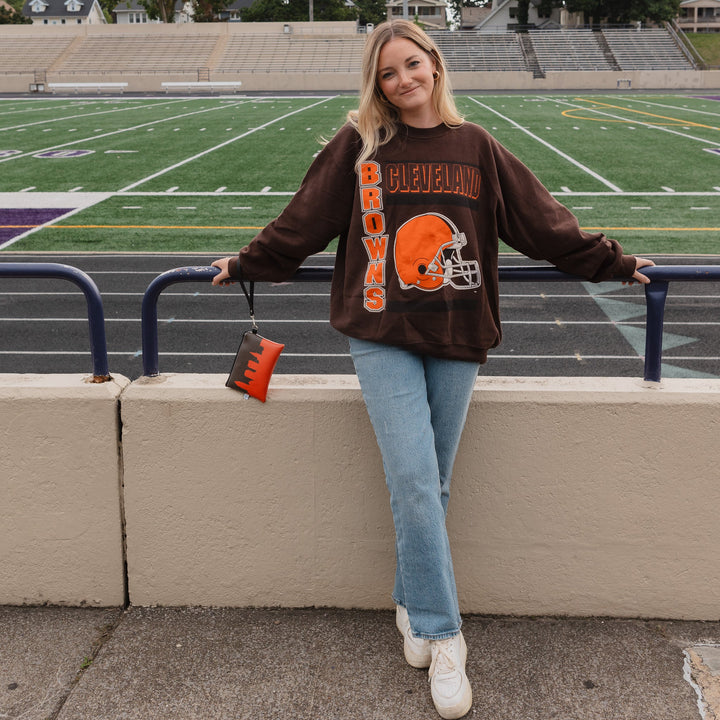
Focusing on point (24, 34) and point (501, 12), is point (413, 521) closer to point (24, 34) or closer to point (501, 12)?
point (24, 34)

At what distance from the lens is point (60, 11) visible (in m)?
114

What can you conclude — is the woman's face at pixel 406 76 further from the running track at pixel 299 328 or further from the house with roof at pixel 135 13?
the house with roof at pixel 135 13

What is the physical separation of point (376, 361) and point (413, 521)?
53 centimetres

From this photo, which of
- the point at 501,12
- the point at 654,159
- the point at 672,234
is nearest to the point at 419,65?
the point at 672,234

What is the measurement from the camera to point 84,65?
7800 centimetres

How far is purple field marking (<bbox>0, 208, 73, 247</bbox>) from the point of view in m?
16.8

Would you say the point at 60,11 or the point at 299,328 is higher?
the point at 60,11

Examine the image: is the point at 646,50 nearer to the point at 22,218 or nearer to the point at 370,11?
the point at 370,11

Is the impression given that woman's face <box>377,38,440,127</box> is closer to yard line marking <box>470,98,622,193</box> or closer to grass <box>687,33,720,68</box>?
yard line marking <box>470,98,622,193</box>

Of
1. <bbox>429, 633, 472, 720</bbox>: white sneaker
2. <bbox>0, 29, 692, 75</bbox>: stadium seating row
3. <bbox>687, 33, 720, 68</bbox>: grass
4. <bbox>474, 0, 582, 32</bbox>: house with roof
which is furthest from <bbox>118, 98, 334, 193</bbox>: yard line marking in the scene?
<bbox>474, 0, 582, 32</bbox>: house with roof

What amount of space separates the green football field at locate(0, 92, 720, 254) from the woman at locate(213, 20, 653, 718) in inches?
477

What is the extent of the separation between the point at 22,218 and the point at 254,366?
651 inches

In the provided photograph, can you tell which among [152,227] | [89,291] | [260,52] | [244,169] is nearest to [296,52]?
[260,52]

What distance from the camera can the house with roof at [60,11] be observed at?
371ft
